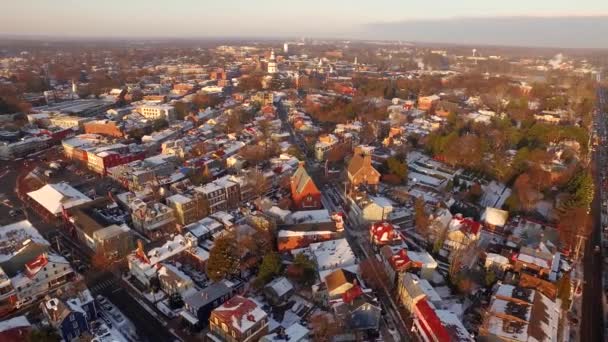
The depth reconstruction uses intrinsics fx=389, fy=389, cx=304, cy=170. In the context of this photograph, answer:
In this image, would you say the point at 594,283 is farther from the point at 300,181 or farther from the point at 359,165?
the point at 300,181

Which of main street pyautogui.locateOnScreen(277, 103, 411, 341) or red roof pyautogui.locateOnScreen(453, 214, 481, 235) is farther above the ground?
red roof pyautogui.locateOnScreen(453, 214, 481, 235)

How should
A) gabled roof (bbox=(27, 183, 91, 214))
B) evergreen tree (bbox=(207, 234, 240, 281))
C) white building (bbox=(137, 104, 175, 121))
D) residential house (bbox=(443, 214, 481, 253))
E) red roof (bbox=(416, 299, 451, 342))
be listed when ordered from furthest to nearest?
white building (bbox=(137, 104, 175, 121)) → gabled roof (bbox=(27, 183, 91, 214)) → residential house (bbox=(443, 214, 481, 253)) → evergreen tree (bbox=(207, 234, 240, 281)) → red roof (bbox=(416, 299, 451, 342))

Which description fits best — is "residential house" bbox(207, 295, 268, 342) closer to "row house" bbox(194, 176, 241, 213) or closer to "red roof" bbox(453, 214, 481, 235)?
"row house" bbox(194, 176, 241, 213)

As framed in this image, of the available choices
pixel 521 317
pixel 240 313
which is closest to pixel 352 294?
pixel 240 313

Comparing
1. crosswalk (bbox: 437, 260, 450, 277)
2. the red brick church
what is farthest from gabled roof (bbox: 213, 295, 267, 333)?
the red brick church

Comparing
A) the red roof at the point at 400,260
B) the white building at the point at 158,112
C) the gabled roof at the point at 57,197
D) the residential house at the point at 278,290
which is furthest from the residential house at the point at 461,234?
the white building at the point at 158,112

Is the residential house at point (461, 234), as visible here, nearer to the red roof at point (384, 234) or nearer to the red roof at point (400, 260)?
the red roof at point (384, 234)

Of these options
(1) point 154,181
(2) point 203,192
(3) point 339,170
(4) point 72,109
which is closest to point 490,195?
(3) point 339,170

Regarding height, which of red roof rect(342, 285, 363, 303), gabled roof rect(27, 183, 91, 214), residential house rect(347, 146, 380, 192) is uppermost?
residential house rect(347, 146, 380, 192)
